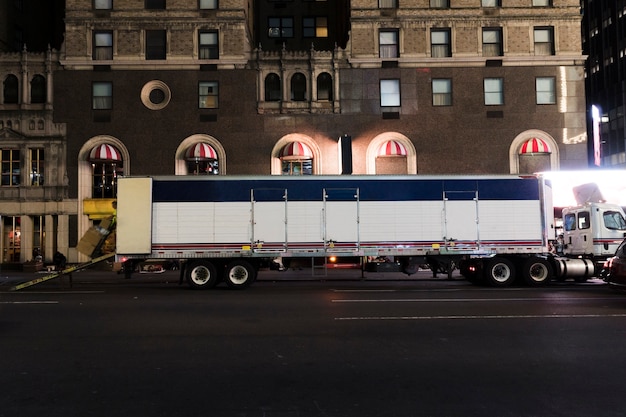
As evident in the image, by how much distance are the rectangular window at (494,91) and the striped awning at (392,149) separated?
6.29m

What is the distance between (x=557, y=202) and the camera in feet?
92.7

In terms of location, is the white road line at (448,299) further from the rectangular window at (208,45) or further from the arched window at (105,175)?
the rectangular window at (208,45)

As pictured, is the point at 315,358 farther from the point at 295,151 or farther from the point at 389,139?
the point at 389,139

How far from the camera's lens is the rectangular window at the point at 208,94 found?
33.6 m

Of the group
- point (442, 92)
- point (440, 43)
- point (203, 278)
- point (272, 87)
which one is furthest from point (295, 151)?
point (203, 278)

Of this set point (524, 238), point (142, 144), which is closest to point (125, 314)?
point (524, 238)

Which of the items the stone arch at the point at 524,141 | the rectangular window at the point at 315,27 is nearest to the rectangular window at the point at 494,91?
the stone arch at the point at 524,141

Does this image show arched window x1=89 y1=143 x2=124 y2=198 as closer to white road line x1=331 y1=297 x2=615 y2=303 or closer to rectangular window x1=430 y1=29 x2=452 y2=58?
rectangular window x1=430 y1=29 x2=452 y2=58

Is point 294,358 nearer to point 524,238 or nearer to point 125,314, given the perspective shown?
point 125,314

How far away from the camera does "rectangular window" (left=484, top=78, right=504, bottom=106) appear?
33812mm

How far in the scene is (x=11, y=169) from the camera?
3331 cm

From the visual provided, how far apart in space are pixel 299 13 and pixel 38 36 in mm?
20162

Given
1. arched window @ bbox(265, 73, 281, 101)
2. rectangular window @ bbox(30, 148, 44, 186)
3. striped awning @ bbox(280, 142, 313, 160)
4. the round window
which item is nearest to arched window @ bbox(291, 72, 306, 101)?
arched window @ bbox(265, 73, 281, 101)

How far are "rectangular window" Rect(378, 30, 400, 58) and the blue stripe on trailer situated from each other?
16817mm
